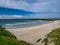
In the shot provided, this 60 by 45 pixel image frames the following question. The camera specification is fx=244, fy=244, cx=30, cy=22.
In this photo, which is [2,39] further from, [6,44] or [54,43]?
[54,43]

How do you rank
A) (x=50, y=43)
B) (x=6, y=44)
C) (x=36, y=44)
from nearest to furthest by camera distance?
(x=6, y=44)
(x=50, y=43)
(x=36, y=44)

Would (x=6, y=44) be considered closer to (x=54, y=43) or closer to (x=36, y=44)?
(x=54, y=43)

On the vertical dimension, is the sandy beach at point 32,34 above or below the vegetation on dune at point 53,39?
below

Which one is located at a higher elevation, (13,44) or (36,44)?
(13,44)

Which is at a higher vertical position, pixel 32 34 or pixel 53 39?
pixel 53 39

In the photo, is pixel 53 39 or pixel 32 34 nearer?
pixel 53 39

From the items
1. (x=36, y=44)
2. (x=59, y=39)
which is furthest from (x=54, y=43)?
(x=36, y=44)

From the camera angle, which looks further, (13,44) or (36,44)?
(36,44)

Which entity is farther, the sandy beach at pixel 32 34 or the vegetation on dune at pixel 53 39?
the sandy beach at pixel 32 34

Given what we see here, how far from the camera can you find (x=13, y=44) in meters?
10.4

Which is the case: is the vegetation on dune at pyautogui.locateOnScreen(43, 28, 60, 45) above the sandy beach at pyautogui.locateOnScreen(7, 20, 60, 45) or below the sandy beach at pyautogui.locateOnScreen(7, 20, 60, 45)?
above

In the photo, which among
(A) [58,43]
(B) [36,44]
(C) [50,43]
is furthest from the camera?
(B) [36,44]

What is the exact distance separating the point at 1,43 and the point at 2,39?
0.56 m

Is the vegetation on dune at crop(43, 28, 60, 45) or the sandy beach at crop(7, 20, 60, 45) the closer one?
the vegetation on dune at crop(43, 28, 60, 45)
